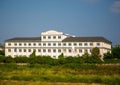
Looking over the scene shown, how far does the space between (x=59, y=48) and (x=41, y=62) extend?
13.8 m

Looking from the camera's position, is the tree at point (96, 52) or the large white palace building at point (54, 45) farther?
the large white palace building at point (54, 45)

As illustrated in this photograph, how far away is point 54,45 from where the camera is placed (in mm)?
55875

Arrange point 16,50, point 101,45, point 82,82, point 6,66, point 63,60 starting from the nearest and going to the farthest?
point 82,82 < point 6,66 < point 63,60 < point 101,45 < point 16,50

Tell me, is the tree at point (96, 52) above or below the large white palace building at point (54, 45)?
below

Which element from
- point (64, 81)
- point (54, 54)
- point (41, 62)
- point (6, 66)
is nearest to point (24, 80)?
point (64, 81)

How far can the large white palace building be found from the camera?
178ft

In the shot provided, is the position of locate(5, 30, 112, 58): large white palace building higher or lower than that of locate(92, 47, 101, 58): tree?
higher

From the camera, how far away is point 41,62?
42062mm

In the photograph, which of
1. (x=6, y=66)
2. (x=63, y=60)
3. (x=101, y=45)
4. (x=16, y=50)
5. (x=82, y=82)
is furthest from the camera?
(x=16, y=50)

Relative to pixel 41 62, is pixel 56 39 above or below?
above

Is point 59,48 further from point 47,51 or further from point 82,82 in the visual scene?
point 82,82

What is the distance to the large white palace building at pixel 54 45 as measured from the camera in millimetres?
54344

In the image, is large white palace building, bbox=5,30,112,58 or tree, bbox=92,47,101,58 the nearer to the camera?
tree, bbox=92,47,101,58

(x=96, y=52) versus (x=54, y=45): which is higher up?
(x=54, y=45)
